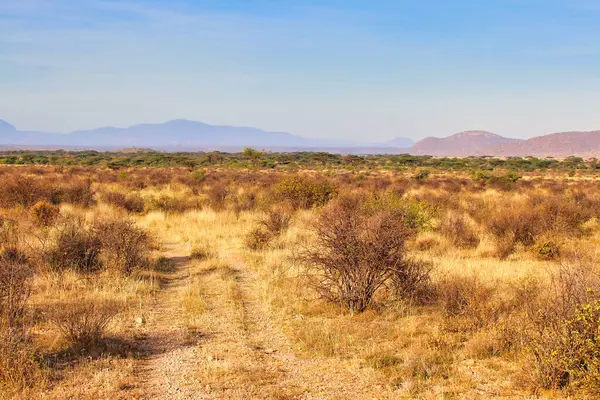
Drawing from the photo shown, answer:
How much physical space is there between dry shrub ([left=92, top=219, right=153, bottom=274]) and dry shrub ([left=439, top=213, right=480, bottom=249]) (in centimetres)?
902

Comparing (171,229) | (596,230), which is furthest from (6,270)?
(596,230)

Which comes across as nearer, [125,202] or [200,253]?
[200,253]

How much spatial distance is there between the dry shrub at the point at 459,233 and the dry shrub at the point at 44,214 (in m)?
12.5

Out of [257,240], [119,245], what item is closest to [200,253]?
[257,240]

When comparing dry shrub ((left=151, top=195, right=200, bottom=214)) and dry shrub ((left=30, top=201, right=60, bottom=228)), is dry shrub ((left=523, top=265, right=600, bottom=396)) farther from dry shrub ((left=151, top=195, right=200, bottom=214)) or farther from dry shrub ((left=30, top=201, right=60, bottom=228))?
dry shrub ((left=151, top=195, right=200, bottom=214))

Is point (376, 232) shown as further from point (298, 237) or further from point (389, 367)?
point (298, 237)

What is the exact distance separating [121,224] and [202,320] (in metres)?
3.99

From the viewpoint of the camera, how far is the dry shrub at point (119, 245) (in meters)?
10.5

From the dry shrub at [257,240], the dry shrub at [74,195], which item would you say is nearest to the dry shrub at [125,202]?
the dry shrub at [74,195]

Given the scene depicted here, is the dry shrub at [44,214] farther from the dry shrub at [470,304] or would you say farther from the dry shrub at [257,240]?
the dry shrub at [470,304]

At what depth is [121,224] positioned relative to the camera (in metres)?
10.9

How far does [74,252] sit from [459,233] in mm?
10811

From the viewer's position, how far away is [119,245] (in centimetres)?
1064

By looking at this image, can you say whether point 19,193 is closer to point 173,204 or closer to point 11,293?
point 173,204
